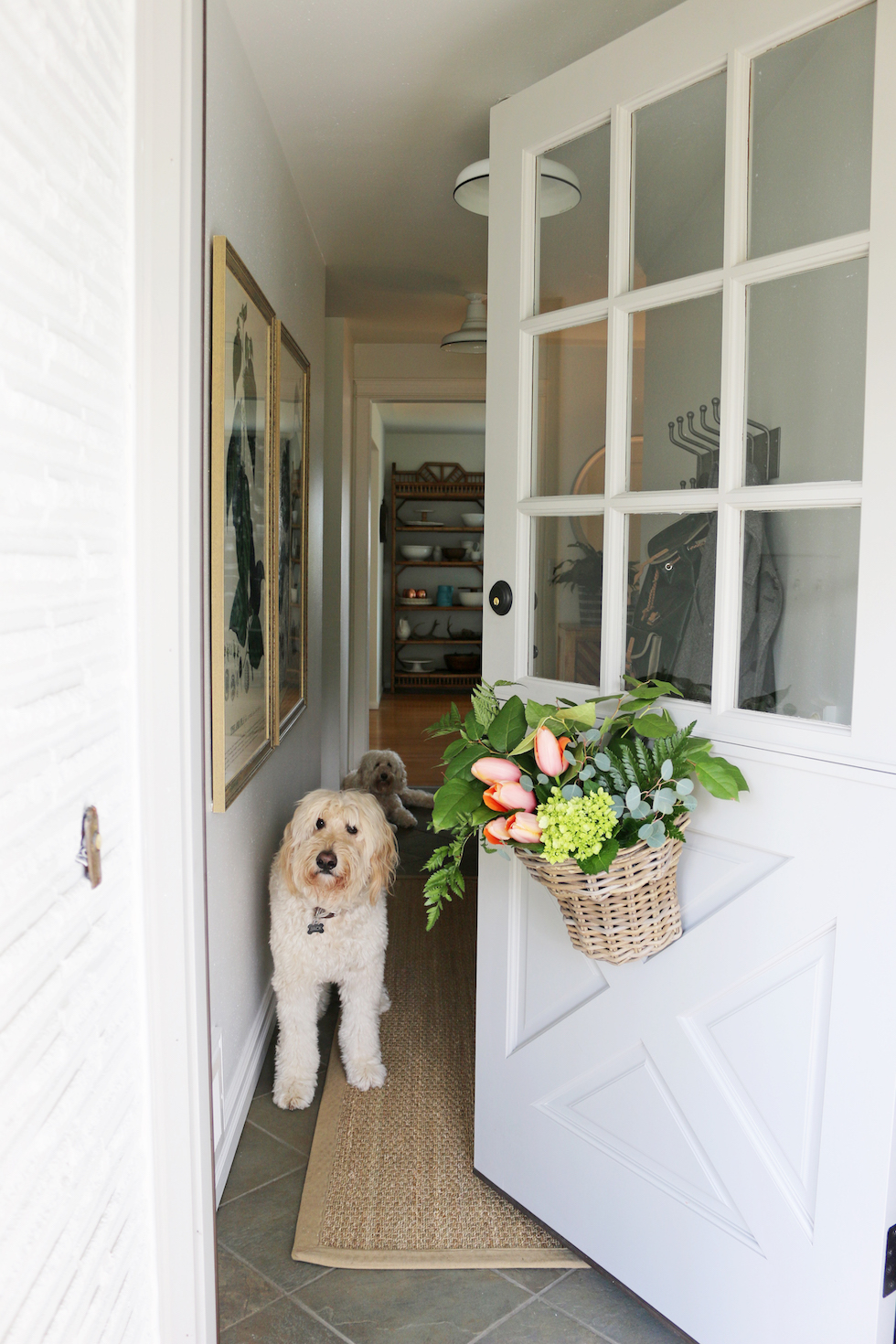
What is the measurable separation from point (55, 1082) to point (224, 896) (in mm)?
1174

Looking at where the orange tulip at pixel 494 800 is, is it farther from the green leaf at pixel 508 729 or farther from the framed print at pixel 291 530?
the framed print at pixel 291 530

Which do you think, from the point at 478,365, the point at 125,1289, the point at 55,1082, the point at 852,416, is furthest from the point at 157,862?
the point at 478,365

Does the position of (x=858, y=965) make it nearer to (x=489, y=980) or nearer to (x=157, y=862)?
(x=489, y=980)

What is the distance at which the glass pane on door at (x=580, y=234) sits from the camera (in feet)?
5.43

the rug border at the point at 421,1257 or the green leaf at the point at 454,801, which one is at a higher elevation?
the green leaf at the point at 454,801

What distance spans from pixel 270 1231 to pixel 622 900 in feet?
3.46

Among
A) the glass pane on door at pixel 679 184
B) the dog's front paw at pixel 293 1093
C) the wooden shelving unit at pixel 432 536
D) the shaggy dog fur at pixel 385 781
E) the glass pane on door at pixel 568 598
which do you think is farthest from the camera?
the wooden shelving unit at pixel 432 536

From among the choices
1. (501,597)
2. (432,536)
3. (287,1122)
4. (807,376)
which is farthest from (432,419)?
(807,376)

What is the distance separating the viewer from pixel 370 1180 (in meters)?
1.99

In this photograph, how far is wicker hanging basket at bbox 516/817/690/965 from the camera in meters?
1.39

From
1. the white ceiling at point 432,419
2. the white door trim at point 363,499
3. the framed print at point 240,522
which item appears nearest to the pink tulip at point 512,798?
the framed print at point 240,522

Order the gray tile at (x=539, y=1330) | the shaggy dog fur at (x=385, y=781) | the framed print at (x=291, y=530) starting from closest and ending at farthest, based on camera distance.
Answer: the gray tile at (x=539, y=1330) < the framed print at (x=291, y=530) < the shaggy dog fur at (x=385, y=781)

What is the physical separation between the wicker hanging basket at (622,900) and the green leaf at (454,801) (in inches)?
4.5

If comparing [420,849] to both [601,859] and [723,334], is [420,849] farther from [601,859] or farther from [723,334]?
[723,334]
